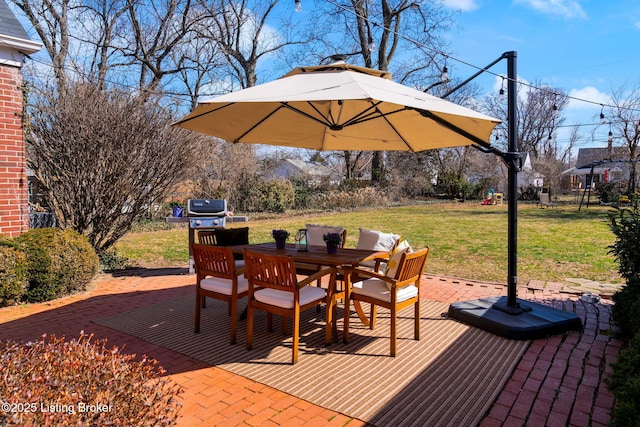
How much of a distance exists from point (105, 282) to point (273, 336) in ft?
11.7

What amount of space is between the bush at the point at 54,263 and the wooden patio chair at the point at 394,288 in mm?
3800

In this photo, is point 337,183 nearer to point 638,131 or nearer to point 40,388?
point 638,131

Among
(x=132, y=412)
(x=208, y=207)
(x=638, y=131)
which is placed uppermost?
(x=638, y=131)

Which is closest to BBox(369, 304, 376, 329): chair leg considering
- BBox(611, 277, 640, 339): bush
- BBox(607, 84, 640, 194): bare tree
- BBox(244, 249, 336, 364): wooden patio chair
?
BBox(244, 249, 336, 364): wooden patio chair

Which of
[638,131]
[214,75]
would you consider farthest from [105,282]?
[638,131]

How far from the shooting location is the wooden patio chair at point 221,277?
3715mm

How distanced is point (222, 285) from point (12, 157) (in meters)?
4.01

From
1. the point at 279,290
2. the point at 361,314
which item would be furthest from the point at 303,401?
the point at 361,314

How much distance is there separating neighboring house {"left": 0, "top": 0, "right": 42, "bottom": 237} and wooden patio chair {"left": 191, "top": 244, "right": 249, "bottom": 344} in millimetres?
3401

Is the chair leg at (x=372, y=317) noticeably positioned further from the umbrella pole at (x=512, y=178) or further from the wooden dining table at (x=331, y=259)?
the umbrella pole at (x=512, y=178)

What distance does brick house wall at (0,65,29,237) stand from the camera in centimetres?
550

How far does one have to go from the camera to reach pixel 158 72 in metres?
17.3

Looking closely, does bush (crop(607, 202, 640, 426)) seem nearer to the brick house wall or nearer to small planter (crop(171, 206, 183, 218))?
small planter (crop(171, 206, 183, 218))

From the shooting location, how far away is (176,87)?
1888 cm
